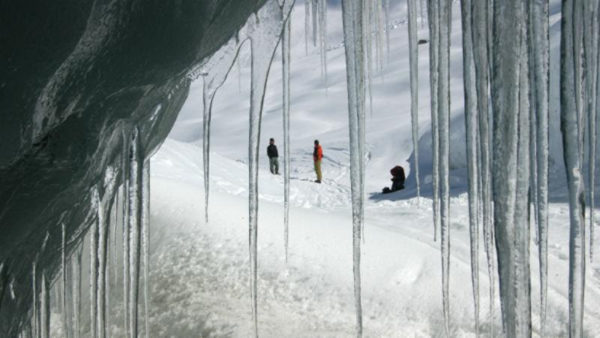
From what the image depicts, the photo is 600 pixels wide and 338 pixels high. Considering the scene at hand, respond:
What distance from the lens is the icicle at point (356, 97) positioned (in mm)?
2721

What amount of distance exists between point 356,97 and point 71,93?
49.1 inches

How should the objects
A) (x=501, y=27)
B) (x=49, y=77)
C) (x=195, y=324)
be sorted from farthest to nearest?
(x=195, y=324) → (x=501, y=27) → (x=49, y=77)

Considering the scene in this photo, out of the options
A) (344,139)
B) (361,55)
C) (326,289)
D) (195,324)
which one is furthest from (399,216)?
(344,139)

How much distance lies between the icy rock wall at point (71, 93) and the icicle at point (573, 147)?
105 cm

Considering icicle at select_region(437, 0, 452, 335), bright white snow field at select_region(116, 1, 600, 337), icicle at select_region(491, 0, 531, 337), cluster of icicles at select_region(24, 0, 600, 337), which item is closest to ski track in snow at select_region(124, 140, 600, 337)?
bright white snow field at select_region(116, 1, 600, 337)

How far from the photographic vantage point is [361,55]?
9.09ft

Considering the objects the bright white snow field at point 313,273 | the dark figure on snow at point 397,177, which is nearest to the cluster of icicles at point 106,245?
the bright white snow field at point 313,273

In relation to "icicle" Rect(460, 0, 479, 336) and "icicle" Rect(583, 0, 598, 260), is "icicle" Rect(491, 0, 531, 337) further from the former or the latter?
"icicle" Rect(583, 0, 598, 260)

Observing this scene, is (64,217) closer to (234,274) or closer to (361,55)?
(361,55)

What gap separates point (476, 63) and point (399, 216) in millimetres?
5088

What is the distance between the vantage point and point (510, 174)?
6.54ft

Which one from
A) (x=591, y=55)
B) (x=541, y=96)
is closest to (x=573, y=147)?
(x=541, y=96)

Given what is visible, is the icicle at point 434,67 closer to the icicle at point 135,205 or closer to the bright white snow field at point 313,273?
the bright white snow field at point 313,273

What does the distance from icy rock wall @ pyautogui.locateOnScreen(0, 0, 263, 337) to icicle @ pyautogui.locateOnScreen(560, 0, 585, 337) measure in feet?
3.44
